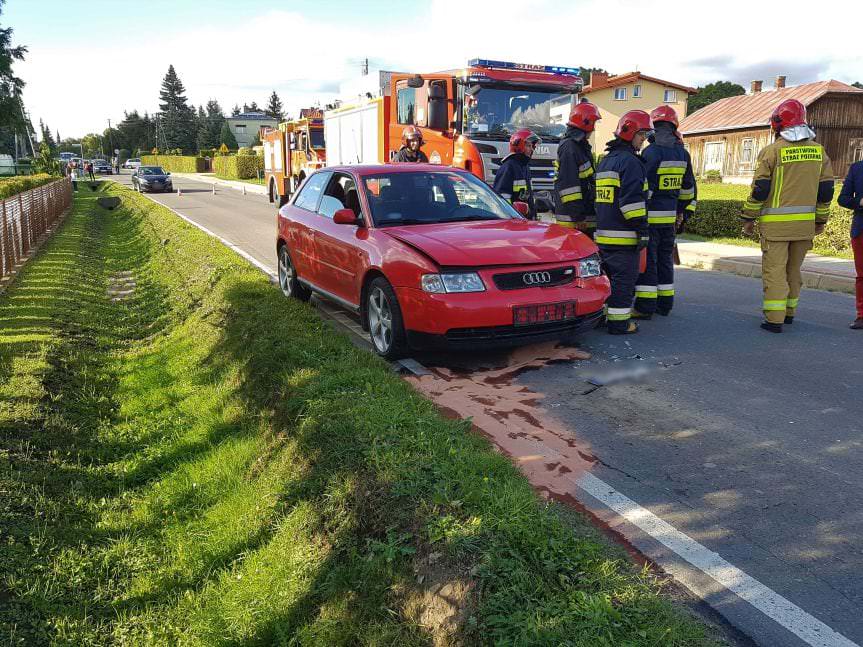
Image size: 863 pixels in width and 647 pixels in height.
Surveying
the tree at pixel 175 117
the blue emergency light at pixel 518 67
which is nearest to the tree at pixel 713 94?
the tree at pixel 175 117

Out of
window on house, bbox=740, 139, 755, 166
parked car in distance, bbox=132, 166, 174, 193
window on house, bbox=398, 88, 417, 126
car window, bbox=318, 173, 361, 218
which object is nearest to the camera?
car window, bbox=318, 173, 361, 218

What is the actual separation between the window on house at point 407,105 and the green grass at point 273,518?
8.28 m

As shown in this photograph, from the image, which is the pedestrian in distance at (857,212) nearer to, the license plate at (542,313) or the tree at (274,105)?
the license plate at (542,313)

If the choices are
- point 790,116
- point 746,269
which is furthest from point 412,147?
point 790,116

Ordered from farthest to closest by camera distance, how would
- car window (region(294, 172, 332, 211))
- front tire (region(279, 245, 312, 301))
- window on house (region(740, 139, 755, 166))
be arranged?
window on house (region(740, 139, 755, 166)) → front tire (region(279, 245, 312, 301)) → car window (region(294, 172, 332, 211))

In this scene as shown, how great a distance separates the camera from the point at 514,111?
1295cm

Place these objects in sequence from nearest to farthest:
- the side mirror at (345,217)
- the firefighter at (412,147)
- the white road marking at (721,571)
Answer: the white road marking at (721,571)
the side mirror at (345,217)
the firefighter at (412,147)

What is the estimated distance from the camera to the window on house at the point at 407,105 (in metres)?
13.4

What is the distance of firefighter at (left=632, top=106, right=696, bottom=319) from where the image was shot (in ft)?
22.7

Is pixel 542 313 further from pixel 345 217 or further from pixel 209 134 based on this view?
pixel 209 134

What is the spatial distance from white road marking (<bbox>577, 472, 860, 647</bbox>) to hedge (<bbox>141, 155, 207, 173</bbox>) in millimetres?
81162

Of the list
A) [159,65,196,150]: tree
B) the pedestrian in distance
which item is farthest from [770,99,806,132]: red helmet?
[159,65,196,150]: tree

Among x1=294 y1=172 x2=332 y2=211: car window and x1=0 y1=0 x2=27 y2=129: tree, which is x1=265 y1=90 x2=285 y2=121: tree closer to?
x1=0 y1=0 x2=27 y2=129: tree

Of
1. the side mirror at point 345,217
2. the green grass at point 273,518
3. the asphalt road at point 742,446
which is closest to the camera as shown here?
the green grass at point 273,518
